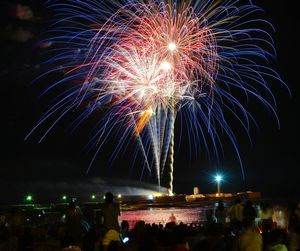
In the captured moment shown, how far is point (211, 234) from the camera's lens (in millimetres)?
9484

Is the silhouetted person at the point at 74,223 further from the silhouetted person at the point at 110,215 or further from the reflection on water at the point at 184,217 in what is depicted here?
the reflection on water at the point at 184,217

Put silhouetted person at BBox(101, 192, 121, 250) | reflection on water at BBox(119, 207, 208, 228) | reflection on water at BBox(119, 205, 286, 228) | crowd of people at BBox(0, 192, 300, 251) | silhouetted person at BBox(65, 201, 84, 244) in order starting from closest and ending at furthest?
crowd of people at BBox(0, 192, 300, 251), silhouetted person at BBox(101, 192, 121, 250), silhouetted person at BBox(65, 201, 84, 244), reflection on water at BBox(119, 205, 286, 228), reflection on water at BBox(119, 207, 208, 228)

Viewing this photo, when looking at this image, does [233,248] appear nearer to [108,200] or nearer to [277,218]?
[108,200]

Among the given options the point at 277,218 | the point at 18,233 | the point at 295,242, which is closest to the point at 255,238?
the point at 295,242

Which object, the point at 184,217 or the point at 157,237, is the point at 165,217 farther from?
the point at 157,237

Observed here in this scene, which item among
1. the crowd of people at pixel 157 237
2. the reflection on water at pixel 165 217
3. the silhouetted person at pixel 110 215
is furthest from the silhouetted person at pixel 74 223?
the reflection on water at pixel 165 217

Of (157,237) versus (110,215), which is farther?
(110,215)

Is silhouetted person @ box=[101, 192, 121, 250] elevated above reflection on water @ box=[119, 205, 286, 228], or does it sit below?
above

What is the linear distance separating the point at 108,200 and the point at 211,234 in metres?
3.04

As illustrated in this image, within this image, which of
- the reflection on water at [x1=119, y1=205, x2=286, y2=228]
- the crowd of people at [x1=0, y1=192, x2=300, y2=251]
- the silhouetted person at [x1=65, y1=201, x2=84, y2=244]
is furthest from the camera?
the reflection on water at [x1=119, y1=205, x2=286, y2=228]

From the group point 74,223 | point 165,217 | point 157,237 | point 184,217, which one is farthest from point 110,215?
point 184,217

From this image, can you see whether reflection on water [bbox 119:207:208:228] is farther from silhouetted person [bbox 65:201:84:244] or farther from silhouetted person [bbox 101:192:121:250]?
silhouetted person [bbox 101:192:121:250]

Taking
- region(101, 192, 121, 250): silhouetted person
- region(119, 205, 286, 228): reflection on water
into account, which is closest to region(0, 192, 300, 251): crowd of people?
region(101, 192, 121, 250): silhouetted person

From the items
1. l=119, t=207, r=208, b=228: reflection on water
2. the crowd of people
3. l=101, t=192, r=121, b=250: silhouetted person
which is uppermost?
l=101, t=192, r=121, b=250: silhouetted person
